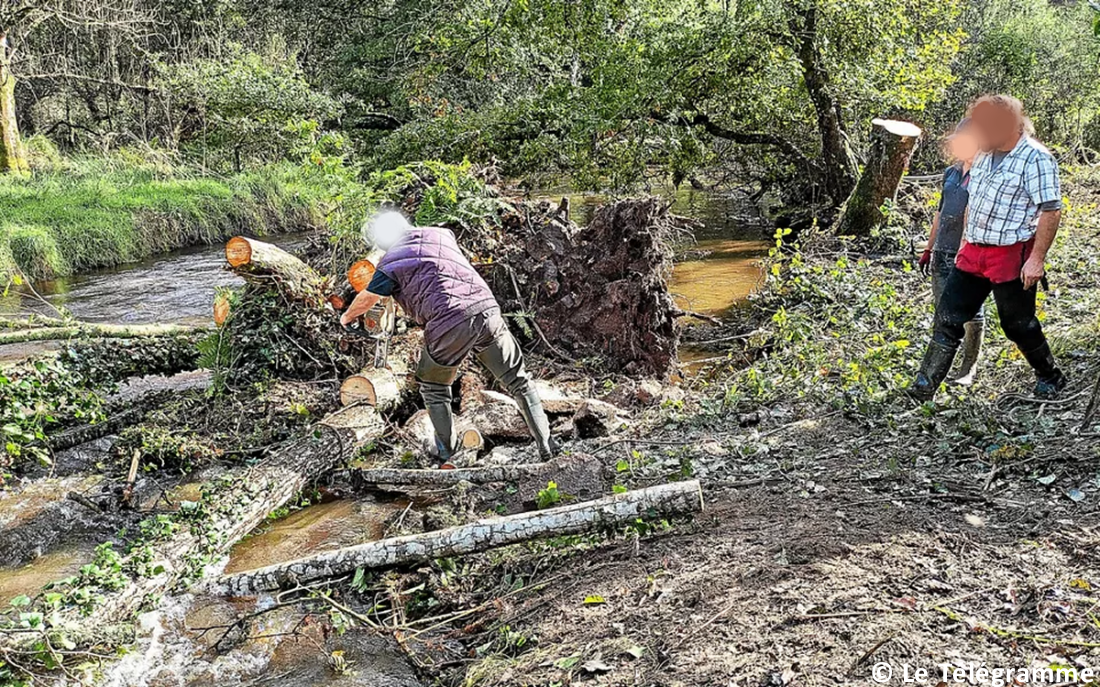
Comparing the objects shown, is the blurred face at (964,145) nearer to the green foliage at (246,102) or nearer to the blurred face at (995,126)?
the blurred face at (995,126)

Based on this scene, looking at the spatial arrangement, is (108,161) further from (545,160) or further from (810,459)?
(810,459)

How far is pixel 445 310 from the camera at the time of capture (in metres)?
5.37

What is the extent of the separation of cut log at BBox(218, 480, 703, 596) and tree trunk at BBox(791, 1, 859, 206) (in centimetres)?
1093

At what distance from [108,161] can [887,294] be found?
1968cm

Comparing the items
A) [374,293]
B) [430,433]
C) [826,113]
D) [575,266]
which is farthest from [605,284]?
[826,113]

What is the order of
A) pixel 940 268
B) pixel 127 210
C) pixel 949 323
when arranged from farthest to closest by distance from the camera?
pixel 127 210 → pixel 940 268 → pixel 949 323

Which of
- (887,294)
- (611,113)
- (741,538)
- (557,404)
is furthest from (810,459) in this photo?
(611,113)

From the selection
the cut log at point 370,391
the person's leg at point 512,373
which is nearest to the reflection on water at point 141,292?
the cut log at point 370,391

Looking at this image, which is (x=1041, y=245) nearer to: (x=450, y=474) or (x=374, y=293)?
(x=450, y=474)

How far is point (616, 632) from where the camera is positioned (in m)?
3.38

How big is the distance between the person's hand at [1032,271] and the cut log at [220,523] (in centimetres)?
502

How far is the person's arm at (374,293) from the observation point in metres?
5.43

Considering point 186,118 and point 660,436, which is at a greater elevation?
point 186,118

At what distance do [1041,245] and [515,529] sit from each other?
3357 millimetres
